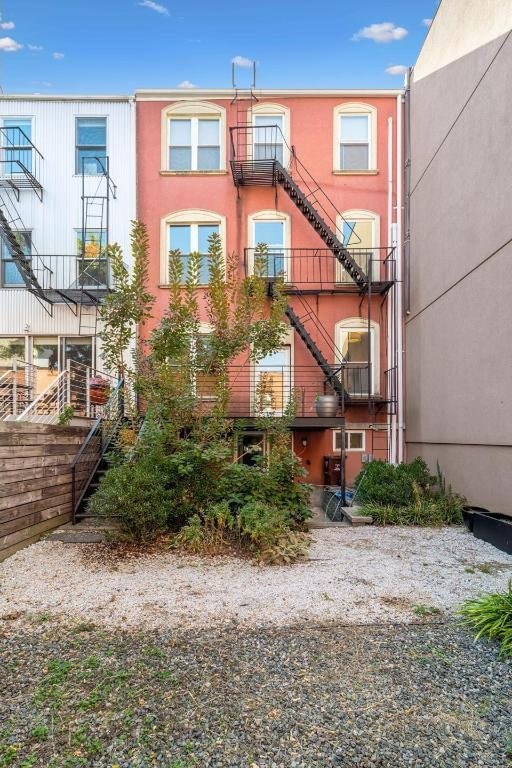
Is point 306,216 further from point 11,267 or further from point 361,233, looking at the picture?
point 11,267

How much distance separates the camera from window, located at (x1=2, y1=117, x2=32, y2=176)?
456 inches

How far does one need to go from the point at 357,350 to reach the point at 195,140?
6.77 metres

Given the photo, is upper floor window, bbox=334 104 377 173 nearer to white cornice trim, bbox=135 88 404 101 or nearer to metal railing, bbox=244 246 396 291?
Answer: white cornice trim, bbox=135 88 404 101

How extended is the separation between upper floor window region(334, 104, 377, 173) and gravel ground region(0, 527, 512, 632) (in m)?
9.48

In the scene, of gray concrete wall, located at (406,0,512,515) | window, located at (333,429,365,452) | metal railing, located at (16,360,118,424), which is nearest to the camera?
gray concrete wall, located at (406,0,512,515)

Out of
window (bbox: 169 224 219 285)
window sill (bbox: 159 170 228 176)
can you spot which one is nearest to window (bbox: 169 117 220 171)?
window sill (bbox: 159 170 228 176)

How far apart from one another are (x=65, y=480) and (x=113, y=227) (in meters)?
7.12

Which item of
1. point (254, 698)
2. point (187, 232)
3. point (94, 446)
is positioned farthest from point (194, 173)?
point (254, 698)

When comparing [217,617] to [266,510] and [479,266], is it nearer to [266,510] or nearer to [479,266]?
[266,510]

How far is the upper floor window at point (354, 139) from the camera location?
1154 cm

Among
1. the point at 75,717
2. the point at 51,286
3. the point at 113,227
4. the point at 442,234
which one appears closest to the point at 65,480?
the point at 75,717

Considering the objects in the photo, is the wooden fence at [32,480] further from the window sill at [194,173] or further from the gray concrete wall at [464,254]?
the window sill at [194,173]

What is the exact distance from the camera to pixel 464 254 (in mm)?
8195

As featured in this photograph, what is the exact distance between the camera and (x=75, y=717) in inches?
98.1
